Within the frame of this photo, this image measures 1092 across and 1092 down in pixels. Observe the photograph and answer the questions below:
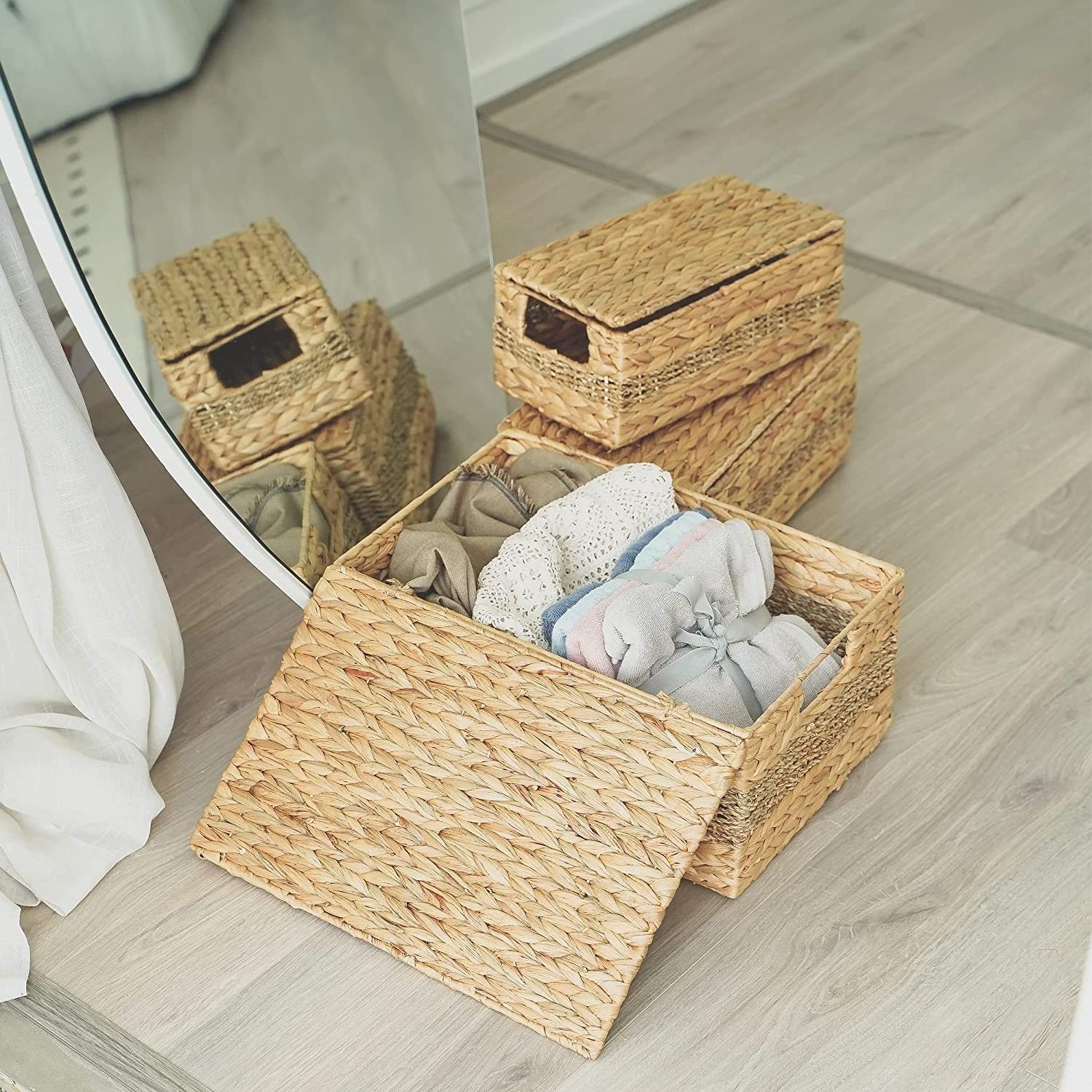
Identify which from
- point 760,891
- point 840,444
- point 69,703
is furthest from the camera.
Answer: point 840,444

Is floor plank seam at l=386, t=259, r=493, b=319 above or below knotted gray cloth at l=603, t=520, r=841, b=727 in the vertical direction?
above

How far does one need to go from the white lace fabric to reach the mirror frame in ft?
0.86

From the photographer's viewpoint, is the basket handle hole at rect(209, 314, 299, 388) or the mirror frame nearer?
the mirror frame

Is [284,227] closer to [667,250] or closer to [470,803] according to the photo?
[667,250]

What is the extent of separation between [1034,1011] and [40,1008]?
2.98 ft

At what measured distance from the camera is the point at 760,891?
4.66 feet

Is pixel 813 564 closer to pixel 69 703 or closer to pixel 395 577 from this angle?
pixel 395 577

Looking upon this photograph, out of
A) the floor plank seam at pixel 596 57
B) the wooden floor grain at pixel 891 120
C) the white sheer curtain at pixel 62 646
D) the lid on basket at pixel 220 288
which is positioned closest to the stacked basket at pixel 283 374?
the lid on basket at pixel 220 288

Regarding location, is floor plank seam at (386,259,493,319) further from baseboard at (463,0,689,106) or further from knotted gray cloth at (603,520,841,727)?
baseboard at (463,0,689,106)

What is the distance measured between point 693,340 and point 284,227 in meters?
0.48

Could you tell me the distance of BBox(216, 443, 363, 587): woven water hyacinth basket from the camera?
1587mm

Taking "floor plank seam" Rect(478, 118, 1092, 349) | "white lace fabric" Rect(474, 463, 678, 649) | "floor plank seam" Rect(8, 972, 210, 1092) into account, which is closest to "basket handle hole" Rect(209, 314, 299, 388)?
"white lace fabric" Rect(474, 463, 678, 649)

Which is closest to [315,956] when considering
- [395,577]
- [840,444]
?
[395,577]

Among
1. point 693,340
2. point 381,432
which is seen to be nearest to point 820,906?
point 693,340
